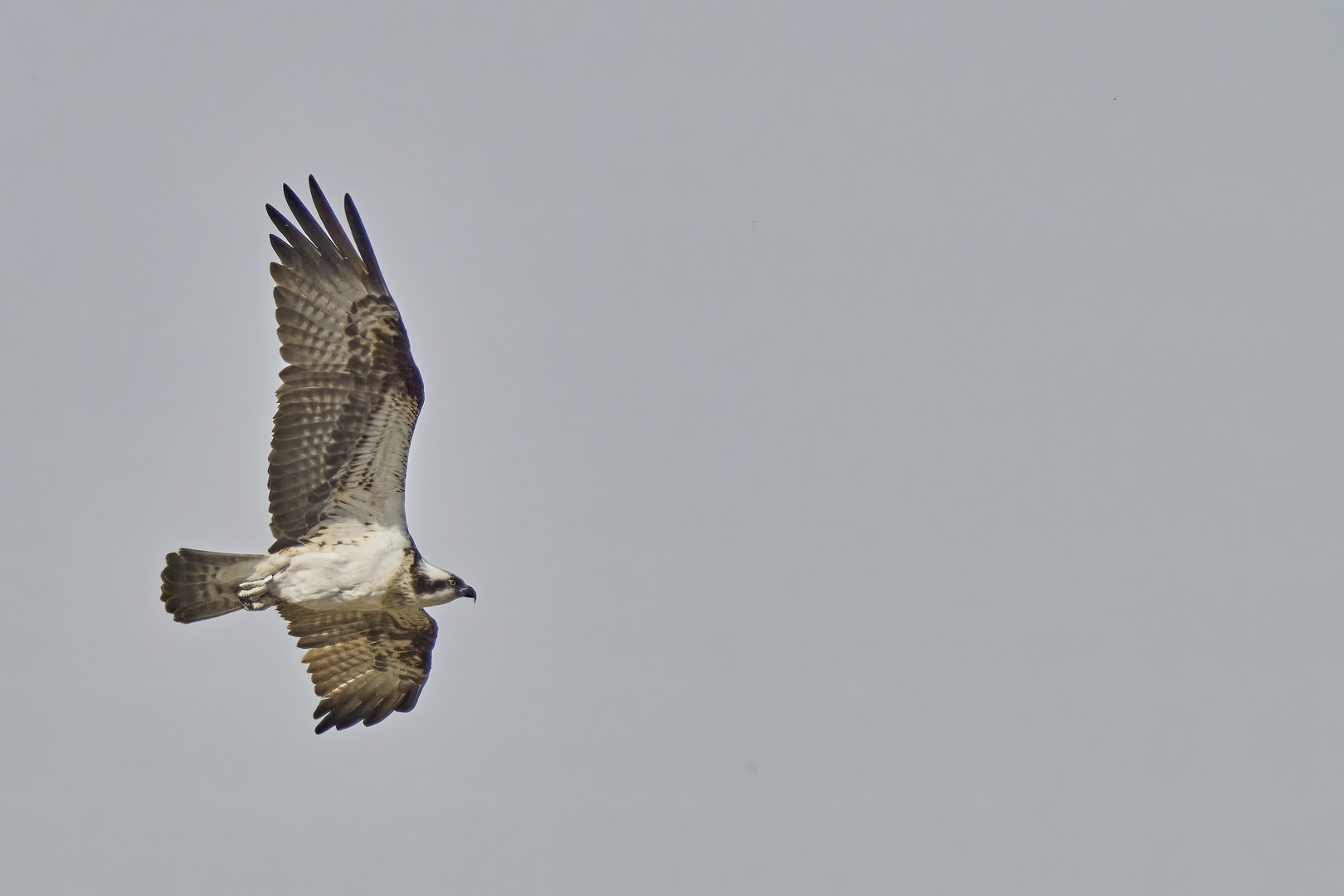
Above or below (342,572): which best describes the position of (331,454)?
above

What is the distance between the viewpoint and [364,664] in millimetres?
15828

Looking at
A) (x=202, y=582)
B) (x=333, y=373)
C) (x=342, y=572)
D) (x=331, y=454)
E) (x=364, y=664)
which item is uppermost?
(x=333, y=373)

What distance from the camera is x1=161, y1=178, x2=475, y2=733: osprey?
47.3ft

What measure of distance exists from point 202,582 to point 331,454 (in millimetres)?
1756

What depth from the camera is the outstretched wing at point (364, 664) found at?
1563 centimetres

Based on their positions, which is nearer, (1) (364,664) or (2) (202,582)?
(2) (202,582)

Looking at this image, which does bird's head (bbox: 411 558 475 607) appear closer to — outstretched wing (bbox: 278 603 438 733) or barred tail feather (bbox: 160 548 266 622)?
outstretched wing (bbox: 278 603 438 733)

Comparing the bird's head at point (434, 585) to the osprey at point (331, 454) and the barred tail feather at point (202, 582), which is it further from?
the barred tail feather at point (202, 582)

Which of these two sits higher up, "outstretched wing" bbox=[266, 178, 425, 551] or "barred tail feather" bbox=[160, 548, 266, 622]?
"outstretched wing" bbox=[266, 178, 425, 551]

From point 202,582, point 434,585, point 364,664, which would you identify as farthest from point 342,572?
point 364,664

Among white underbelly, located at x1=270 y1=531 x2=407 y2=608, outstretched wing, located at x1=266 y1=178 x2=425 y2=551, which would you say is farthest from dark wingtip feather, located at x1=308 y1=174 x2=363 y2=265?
white underbelly, located at x1=270 y1=531 x2=407 y2=608

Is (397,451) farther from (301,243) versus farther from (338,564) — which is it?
(301,243)

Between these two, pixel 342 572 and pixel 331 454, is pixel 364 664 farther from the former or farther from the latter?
pixel 331 454

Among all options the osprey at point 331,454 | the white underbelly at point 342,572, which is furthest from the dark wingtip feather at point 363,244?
the white underbelly at point 342,572
